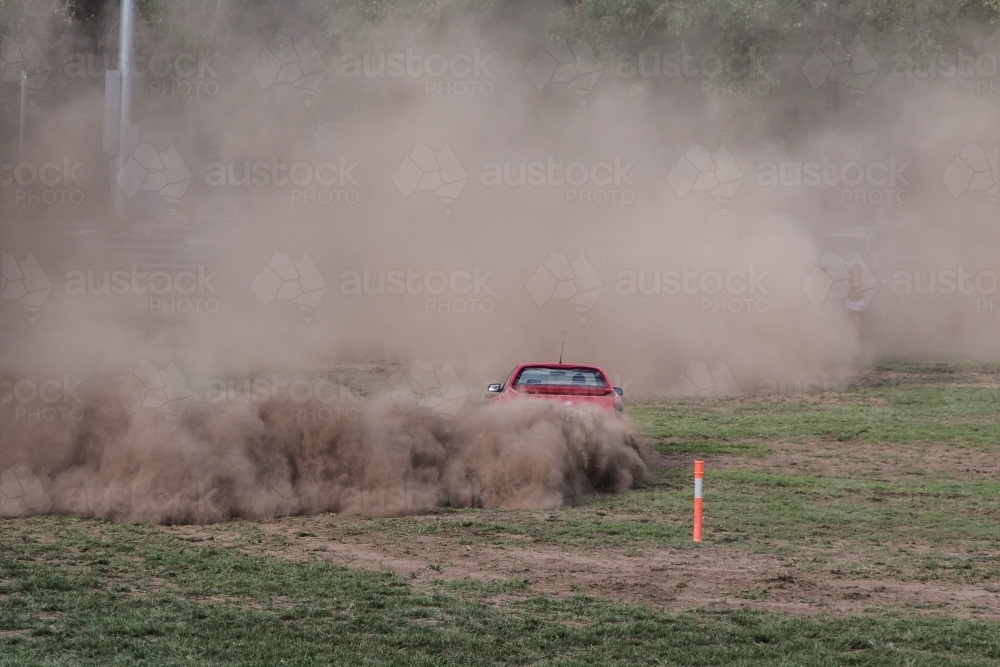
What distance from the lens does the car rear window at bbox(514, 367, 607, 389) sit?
651 inches

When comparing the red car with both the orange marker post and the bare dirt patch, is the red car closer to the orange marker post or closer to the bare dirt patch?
the orange marker post

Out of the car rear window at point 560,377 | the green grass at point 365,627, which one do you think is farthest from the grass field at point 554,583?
the car rear window at point 560,377

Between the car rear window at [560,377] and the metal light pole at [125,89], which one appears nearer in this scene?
the car rear window at [560,377]

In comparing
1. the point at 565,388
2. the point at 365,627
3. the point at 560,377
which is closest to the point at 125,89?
the point at 560,377

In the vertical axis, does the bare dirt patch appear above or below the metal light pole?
below

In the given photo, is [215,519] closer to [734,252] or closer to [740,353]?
[740,353]

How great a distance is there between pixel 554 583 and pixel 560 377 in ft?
22.5

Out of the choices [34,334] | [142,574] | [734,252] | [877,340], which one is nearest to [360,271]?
[734,252]

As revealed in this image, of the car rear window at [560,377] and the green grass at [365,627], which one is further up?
the car rear window at [560,377]

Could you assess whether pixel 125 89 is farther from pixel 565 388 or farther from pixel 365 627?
pixel 365 627

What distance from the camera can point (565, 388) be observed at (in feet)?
53.5

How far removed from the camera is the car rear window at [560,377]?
16547 mm

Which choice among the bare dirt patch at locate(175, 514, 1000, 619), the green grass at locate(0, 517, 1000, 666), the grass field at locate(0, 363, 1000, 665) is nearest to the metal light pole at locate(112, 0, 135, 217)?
the grass field at locate(0, 363, 1000, 665)

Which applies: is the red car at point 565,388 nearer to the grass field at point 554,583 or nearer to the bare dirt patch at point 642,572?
the grass field at point 554,583
